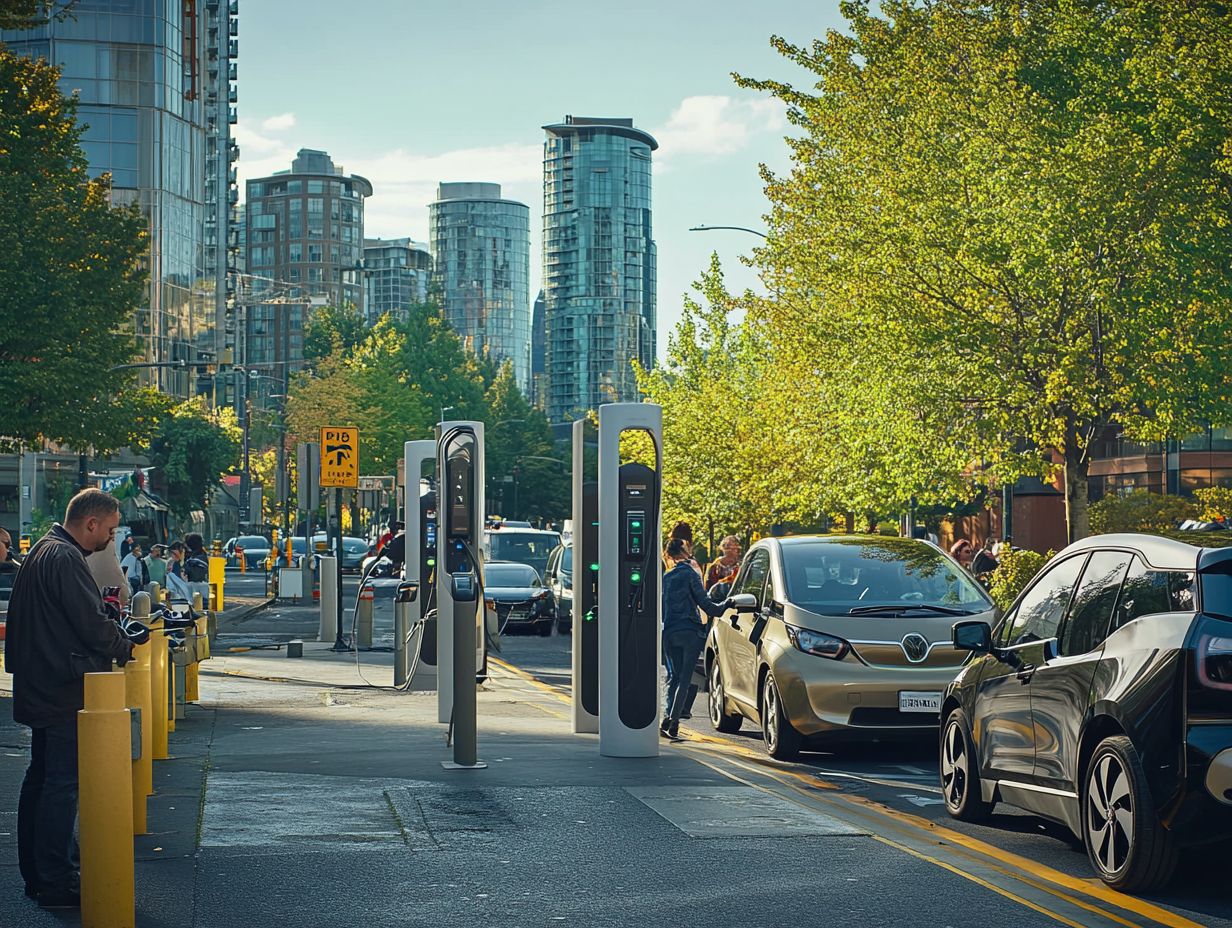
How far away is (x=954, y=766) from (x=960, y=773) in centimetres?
13

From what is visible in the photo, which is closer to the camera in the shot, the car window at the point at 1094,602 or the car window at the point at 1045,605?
the car window at the point at 1094,602

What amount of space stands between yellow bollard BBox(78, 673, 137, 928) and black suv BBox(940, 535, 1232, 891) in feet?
13.2

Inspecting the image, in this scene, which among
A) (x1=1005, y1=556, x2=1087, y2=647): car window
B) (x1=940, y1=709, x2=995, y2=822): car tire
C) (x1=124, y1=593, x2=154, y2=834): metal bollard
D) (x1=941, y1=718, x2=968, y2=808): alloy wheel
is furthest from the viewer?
(x1=941, y1=718, x2=968, y2=808): alloy wheel

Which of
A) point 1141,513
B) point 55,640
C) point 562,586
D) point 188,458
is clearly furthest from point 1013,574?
point 188,458

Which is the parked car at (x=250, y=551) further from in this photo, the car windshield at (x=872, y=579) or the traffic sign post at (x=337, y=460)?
the car windshield at (x=872, y=579)

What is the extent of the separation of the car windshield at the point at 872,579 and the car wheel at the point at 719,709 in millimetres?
1682

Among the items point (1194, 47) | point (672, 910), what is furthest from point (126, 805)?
point (1194, 47)

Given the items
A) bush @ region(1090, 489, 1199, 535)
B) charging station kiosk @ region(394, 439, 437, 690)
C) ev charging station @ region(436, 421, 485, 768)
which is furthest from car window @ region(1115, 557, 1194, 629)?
bush @ region(1090, 489, 1199, 535)

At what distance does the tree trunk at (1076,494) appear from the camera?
27.5 metres

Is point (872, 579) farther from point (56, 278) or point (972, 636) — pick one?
point (56, 278)

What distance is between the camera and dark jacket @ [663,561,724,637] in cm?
1461

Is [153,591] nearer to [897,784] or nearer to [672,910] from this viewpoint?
[897,784]

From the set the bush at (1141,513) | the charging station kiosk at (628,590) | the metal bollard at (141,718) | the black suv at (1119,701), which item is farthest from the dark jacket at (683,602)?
the bush at (1141,513)

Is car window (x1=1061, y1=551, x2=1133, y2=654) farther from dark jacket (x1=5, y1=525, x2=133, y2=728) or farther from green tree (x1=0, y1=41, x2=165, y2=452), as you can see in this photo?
green tree (x1=0, y1=41, x2=165, y2=452)
